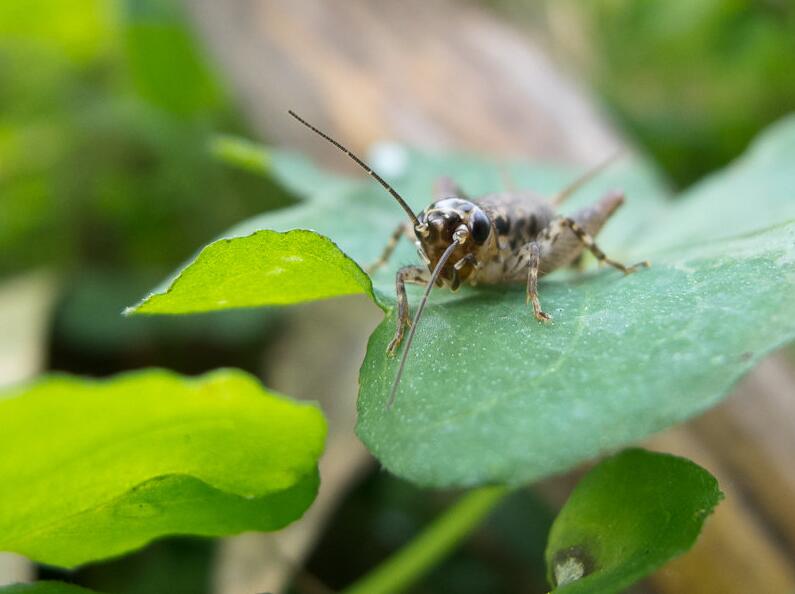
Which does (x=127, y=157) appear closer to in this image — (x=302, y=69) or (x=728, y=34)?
(x=302, y=69)

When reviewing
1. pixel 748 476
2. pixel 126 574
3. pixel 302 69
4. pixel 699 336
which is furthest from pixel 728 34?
pixel 126 574

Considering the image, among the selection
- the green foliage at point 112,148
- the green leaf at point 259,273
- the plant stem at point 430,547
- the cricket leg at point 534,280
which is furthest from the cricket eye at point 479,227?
the green foliage at point 112,148

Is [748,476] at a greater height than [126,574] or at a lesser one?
greater

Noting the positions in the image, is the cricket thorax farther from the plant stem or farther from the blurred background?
the blurred background

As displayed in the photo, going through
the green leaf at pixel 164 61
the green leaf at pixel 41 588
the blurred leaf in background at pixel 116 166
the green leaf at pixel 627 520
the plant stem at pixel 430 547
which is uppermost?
the green leaf at pixel 627 520

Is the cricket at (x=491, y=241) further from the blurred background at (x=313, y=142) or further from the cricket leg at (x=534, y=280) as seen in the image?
the blurred background at (x=313, y=142)

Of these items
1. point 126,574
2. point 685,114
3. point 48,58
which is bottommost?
point 48,58
